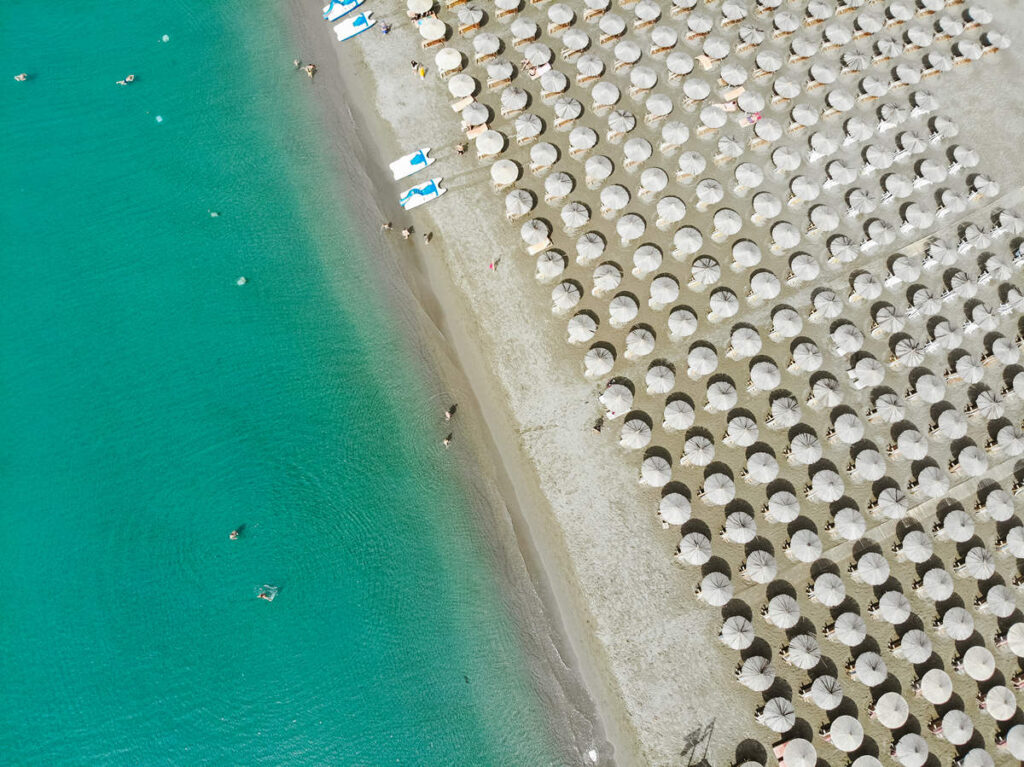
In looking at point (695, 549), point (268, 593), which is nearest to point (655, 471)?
point (695, 549)

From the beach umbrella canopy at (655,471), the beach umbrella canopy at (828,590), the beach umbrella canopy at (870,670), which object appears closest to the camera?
the beach umbrella canopy at (870,670)

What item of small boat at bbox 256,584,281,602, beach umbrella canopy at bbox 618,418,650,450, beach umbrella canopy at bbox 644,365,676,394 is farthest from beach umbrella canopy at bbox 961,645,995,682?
small boat at bbox 256,584,281,602

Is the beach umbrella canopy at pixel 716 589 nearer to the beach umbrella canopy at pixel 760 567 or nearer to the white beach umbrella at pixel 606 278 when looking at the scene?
the beach umbrella canopy at pixel 760 567

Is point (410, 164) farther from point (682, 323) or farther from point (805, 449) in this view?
point (805, 449)

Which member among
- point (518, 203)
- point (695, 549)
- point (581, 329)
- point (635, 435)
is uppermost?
point (518, 203)

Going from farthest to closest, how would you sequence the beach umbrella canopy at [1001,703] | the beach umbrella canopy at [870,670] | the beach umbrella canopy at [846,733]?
the beach umbrella canopy at [870,670], the beach umbrella canopy at [1001,703], the beach umbrella canopy at [846,733]

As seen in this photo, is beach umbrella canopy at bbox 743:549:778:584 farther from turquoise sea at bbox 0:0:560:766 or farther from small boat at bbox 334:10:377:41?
small boat at bbox 334:10:377:41

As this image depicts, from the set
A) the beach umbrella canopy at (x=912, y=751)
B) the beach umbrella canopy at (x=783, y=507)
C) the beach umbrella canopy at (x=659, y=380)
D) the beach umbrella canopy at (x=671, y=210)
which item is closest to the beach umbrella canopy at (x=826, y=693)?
the beach umbrella canopy at (x=912, y=751)
